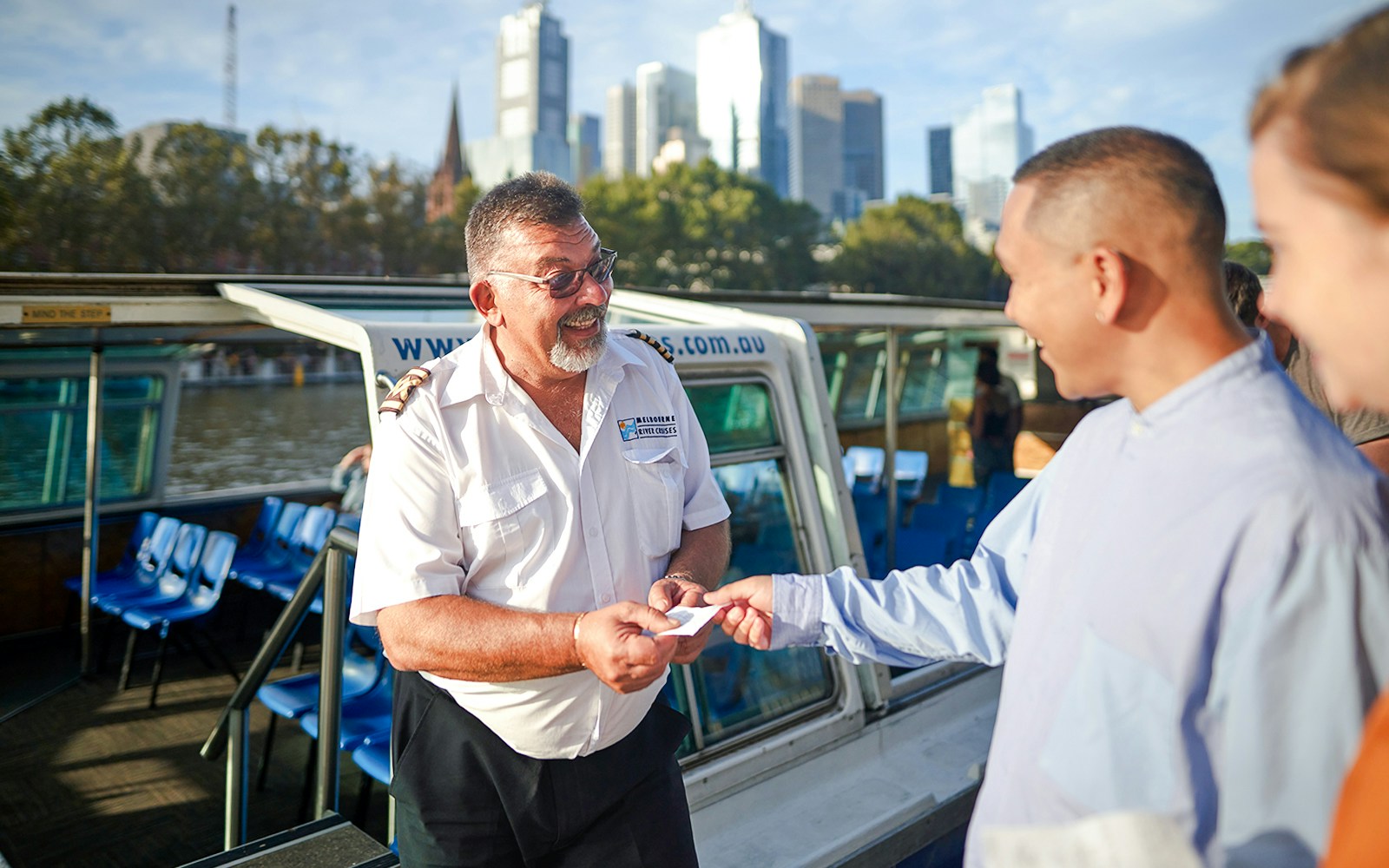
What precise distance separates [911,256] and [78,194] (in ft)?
160

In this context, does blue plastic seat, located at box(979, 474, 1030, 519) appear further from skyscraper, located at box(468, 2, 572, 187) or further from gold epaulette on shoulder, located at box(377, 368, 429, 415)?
skyscraper, located at box(468, 2, 572, 187)

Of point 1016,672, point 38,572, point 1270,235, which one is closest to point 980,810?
point 1016,672

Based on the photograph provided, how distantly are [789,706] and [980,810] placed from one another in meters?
2.65

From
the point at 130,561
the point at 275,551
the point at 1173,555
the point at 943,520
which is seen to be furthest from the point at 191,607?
the point at 1173,555

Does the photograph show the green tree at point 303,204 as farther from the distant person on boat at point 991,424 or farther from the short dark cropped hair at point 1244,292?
the short dark cropped hair at point 1244,292

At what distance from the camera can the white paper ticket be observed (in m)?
2.03

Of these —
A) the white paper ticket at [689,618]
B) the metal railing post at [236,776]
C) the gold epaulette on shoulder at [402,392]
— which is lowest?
the metal railing post at [236,776]

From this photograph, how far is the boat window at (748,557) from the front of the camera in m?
3.86

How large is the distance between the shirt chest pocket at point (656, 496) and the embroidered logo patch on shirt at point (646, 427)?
0.13 ft

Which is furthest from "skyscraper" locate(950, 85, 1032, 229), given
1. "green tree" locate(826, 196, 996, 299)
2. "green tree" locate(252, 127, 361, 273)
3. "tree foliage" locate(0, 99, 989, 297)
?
"green tree" locate(252, 127, 361, 273)

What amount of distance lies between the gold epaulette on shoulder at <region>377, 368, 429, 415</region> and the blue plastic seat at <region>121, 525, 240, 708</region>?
4907 millimetres

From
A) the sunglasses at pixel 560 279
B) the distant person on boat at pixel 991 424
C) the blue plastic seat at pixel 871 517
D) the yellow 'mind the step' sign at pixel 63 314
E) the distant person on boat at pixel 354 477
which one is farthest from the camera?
the distant person on boat at pixel 991 424

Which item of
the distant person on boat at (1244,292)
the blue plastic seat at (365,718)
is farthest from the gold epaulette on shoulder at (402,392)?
the distant person on boat at (1244,292)

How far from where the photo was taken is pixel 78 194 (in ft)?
96.1
